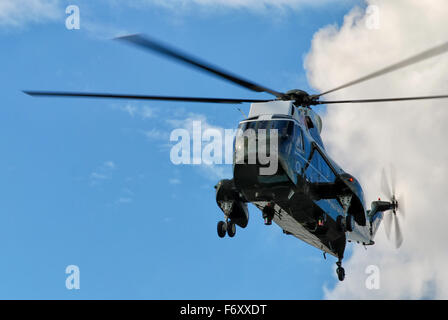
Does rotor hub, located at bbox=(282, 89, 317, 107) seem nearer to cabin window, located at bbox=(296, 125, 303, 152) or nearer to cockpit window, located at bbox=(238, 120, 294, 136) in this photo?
cabin window, located at bbox=(296, 125, 303, 152)

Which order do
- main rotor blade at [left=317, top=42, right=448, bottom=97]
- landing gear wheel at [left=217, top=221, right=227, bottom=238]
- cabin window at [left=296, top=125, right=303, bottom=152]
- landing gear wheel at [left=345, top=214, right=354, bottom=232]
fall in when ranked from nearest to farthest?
1. main rotor blade at [left=317, top=42, right=448, bottom=97]
2. cabin window at [left=296, top=125, right=303, bottom=152]
3. landing gear wheel at [left=217, top=221, right=227, bottom=238]
4. landing gear wheel at [left=345, top=214, right=354, bottom=232]

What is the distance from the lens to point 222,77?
25.8 meters

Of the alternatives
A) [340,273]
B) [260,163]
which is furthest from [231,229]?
[340,273]

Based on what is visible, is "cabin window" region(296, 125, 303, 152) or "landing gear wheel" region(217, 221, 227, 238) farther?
"landing gear wheel" region(217, 221, 227, 238)

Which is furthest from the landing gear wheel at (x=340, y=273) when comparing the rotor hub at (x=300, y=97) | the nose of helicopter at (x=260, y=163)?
the nose of helicopter at (x=260, y=163)

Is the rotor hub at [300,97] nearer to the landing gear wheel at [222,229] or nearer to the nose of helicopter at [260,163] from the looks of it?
the nose of helicopter at [260,163]

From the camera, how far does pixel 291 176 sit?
88.9ft

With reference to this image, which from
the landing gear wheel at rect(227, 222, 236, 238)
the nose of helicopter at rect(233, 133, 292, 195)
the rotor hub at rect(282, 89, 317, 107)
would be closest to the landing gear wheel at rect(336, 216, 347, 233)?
the landing gear wheel at rect(227, 222, 236, 238)

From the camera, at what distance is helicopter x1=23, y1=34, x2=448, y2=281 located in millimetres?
26375

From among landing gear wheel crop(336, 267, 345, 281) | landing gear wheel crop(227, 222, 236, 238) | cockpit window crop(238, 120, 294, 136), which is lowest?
landing gear wheel crop(336, 267, 345, 281)

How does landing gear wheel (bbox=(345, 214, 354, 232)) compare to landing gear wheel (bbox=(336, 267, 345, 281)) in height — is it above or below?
above

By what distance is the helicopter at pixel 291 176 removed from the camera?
2638cm

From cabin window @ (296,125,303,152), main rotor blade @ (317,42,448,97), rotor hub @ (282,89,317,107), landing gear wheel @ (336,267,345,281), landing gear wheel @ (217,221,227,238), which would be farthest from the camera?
landing gear wheel @ (336,267,345,281)
